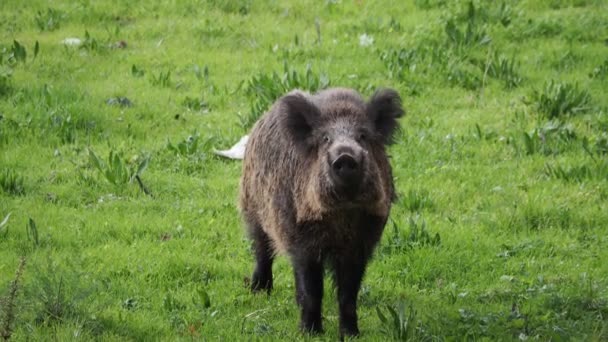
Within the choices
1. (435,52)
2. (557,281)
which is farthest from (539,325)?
(435,52)

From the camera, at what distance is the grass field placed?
6.85m

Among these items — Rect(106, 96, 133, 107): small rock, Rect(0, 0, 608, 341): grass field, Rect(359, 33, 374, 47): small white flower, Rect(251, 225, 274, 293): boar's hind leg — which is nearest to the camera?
Rect(0, 0, 608, 341): grass field

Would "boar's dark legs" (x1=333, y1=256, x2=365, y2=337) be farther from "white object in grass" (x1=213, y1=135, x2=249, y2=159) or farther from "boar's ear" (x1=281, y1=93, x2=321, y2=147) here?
"white object in grass" (x1=213, y1=135, x2=249, y2=159)

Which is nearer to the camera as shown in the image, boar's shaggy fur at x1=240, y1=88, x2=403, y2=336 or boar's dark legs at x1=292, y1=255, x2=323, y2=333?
boar's shaggy fur at x1=240, y1=88, x2=403, y2=336

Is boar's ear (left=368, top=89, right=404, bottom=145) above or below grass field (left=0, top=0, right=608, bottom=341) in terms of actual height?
above

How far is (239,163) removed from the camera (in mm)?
9852

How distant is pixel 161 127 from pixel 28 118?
1.32 metres

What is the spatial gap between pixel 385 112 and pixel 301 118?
561 millimetres

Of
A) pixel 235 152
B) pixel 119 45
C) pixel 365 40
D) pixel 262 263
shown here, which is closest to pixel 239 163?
pixel 235 152

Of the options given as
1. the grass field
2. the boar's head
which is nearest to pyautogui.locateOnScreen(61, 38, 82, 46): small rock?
the grass field

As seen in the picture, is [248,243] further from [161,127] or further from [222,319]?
[161,127]

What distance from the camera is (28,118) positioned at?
10.3m

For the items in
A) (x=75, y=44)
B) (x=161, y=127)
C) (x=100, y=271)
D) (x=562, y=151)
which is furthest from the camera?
(x=75, y=44)

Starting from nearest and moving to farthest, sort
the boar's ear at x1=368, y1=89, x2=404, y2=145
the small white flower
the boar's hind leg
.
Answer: the boar's ear at x1=368, y1=89, x2=404, y2=145
the boar's hind leg
the small white flower
